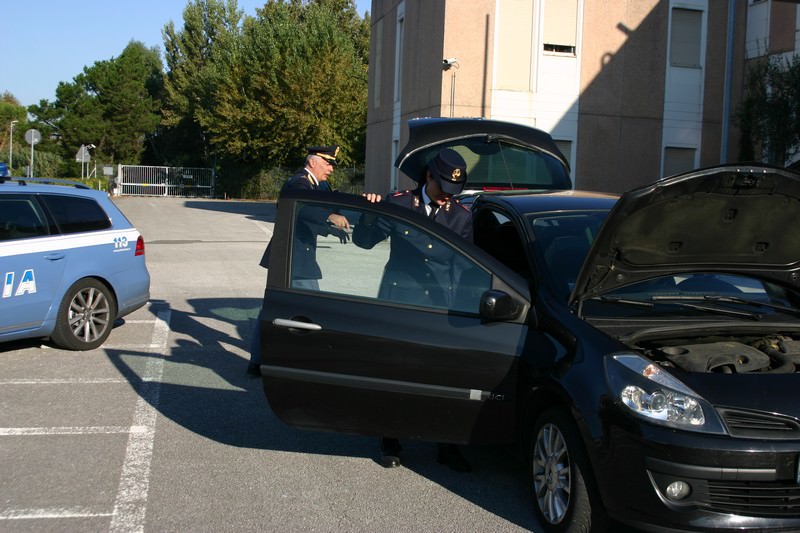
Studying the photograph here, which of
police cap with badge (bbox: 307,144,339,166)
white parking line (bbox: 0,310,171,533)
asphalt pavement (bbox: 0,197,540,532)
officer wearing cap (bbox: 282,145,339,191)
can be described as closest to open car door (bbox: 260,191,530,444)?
asphalt pavement (bbox: 0,197,540,532)

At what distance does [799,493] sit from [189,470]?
3.23 m

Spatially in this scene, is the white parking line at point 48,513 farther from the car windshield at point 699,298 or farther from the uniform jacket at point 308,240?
the car windshield at point 699,298

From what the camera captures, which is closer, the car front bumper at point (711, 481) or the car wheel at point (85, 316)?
the car front bumper at point (711, 481)

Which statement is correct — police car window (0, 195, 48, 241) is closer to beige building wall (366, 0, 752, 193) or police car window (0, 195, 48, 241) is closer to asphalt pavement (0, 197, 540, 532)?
asphalt pavement (0, 197, 540, 532)

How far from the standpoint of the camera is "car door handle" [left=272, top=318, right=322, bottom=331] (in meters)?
4.46

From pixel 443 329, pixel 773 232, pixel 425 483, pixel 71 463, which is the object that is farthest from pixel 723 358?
Result: pixel 71 463

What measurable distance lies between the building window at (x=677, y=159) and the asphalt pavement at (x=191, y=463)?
682 inches

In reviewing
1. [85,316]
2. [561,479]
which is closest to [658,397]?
[561,479]

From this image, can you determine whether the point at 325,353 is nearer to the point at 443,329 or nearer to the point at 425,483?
the point at 443,329

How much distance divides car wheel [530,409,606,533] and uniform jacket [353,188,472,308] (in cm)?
84

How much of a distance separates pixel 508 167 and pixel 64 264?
530 centimetres

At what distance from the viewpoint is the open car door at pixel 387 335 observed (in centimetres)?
433

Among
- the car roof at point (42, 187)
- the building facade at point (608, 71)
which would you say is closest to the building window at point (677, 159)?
the building facade at point (608, 71)

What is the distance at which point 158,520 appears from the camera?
14.0 feet
